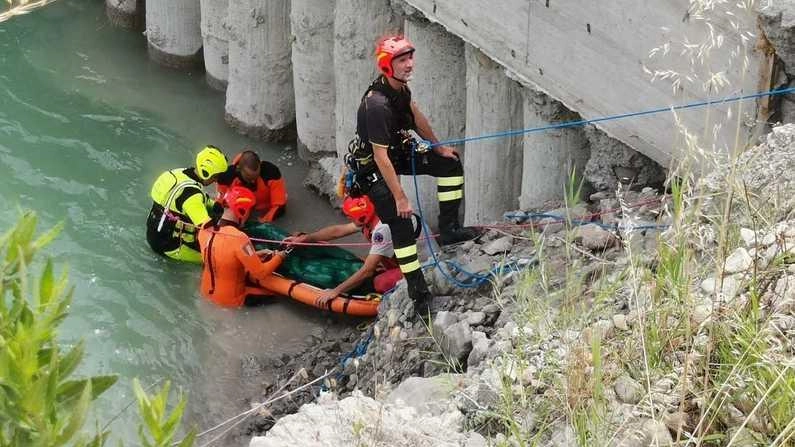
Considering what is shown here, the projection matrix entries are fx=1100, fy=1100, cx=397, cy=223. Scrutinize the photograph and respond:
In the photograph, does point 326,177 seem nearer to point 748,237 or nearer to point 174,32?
point 174,32

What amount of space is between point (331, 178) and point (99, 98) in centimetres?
297

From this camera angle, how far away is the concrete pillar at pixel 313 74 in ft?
28.2

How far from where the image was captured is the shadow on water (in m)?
7.36

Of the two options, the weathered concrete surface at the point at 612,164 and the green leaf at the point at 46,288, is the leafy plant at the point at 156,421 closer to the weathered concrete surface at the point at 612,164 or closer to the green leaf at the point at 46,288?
the green leaf at the point at 46,288


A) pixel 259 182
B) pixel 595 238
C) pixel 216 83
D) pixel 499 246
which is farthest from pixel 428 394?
pixel 216 83

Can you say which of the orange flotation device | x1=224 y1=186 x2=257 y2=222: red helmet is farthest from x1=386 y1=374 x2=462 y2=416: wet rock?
x1=224 y1=186 x2=257 y2=222: red helmet

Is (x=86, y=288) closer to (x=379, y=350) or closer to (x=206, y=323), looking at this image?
(x=206, y=323)

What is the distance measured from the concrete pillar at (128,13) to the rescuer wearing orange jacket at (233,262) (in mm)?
4469

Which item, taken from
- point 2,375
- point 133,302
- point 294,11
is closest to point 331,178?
point 294,11

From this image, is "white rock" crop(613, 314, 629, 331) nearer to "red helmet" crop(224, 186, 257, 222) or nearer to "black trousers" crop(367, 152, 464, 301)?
"black trousers" crop(367, 152, 464, 301)

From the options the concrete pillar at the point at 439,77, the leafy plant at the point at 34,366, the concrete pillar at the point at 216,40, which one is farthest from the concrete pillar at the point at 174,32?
the leafy plant at the point at 34,366

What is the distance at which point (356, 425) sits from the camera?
3779 millimetres

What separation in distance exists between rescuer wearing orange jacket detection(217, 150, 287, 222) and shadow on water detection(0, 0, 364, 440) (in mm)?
285

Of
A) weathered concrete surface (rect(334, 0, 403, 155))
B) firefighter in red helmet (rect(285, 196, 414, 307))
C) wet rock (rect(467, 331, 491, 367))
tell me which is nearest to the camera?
wet rock (rect(467, 331, 491, 367))
